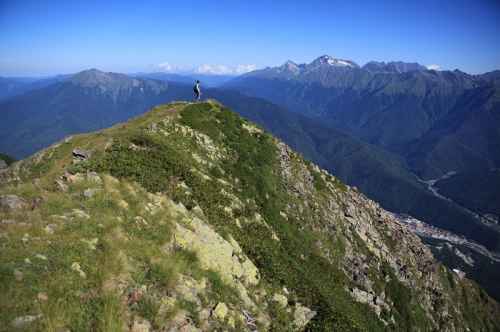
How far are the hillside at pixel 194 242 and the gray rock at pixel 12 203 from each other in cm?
10

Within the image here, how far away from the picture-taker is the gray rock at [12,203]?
1914cm

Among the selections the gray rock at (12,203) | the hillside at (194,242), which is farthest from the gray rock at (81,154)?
the gray rock at (12,203)

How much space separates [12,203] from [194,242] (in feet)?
35.9

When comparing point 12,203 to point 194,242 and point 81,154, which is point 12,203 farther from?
point 81,154

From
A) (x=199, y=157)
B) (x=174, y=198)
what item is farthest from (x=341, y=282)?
(x=174, y=198)

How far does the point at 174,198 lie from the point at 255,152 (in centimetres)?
2584

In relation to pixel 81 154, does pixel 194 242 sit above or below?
Answer: below

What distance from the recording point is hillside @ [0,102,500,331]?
15.7m

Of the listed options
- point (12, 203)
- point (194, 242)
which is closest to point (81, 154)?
point (12, 203)

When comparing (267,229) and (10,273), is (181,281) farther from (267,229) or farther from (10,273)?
(267,229)

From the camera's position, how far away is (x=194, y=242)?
75.4ft

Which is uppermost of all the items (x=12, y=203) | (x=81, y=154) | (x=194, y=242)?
(x=12, y=203)

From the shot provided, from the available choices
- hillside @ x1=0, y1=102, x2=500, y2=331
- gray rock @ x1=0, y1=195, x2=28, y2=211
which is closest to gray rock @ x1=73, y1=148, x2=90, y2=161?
hillside @ x1=0, y1=102, x2=500, y2=331

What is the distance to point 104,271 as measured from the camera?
16562 mm
